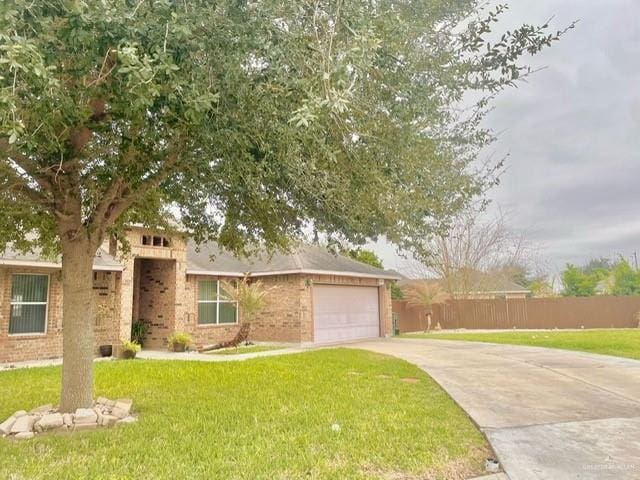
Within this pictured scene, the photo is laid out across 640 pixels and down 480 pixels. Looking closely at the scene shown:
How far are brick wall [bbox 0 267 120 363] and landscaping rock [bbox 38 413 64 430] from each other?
26.1 feet

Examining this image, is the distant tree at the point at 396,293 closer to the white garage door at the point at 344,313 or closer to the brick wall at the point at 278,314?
the white garage door at the point at 344,313

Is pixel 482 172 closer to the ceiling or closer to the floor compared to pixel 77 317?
closer to the ceiling

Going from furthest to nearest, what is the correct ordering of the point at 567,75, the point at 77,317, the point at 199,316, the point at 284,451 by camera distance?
the point at 199,316 → the point at 567,75 → the point at 77,317 → the point at 284,451

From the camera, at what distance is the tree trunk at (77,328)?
6090 mm

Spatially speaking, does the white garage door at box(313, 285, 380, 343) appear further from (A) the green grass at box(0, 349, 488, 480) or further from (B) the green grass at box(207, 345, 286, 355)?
(A) the green grass at box(0, 349, 488, 480)

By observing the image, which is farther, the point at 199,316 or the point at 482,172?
the point at 199,316

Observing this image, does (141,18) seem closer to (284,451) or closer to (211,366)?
(284,451)

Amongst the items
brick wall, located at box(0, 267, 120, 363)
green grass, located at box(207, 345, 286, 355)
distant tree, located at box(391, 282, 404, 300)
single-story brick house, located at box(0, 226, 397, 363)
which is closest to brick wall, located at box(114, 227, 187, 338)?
single-story brick house, located at box(0, 226, 397, 363)

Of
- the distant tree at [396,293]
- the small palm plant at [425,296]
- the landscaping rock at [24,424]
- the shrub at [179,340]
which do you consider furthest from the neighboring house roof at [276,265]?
the landscaping rock at [24,424]

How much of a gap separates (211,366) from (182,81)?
840 centimetres

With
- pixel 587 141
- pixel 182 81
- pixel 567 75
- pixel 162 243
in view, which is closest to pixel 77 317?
pixel 182 81

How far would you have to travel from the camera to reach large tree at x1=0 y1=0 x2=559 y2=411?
3775 mm

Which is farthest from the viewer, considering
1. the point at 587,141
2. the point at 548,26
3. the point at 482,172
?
the point at 587,141

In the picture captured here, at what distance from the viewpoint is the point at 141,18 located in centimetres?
386
